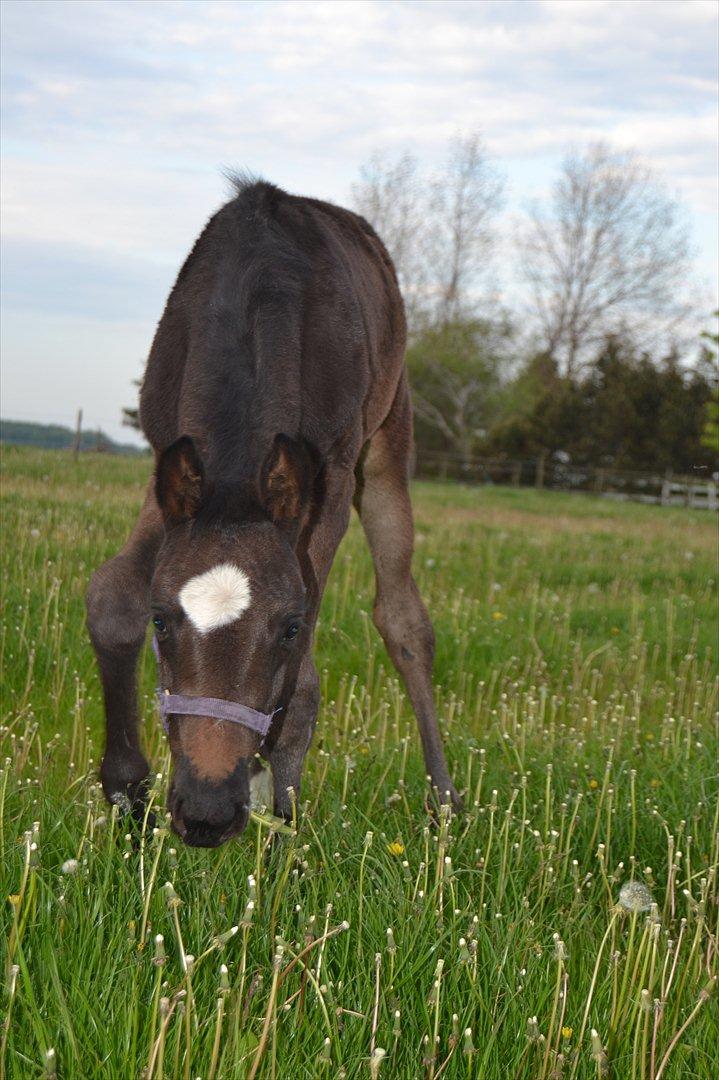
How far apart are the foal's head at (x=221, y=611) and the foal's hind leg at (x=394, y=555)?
2.10 metres

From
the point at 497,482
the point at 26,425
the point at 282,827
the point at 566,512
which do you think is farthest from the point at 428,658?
the point at 497,482

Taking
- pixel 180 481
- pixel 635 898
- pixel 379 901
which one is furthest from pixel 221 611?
pixel 635 898

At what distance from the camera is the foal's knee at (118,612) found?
154 inches

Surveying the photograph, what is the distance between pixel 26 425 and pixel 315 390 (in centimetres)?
2937

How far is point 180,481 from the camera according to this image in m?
3.06

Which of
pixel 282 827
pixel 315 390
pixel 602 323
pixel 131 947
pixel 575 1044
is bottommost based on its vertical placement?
pixel 575 1044

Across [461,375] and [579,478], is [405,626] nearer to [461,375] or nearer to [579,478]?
[579,478]

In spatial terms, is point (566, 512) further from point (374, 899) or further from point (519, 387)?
point (519, 387)

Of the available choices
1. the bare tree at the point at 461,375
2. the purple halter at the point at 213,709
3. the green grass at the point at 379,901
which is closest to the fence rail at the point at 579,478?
the bare tree at the point at 461,375

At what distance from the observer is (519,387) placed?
166 ft

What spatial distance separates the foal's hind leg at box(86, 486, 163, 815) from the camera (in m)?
3.89

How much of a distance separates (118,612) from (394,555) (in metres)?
1.76

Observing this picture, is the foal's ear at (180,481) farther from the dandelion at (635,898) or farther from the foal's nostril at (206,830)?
the dandelion at (635,898)

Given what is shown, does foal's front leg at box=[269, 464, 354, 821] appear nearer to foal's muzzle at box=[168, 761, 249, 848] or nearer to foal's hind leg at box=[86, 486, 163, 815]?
foal's hind leg at box=[86, 486, 163, 815]
